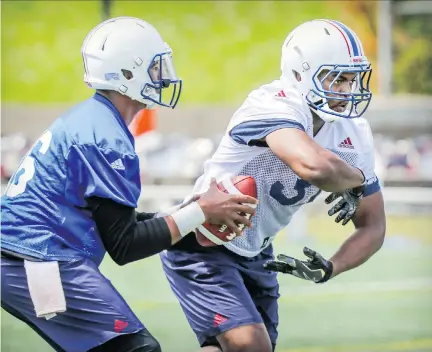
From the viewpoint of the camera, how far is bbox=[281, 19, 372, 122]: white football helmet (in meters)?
4.43

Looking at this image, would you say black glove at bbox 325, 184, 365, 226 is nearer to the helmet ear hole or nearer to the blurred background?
the helmet ear hole

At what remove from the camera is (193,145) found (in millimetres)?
17250

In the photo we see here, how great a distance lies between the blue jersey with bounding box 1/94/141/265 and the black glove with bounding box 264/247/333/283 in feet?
2.97

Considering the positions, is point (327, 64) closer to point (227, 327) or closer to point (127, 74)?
point (127, 74)

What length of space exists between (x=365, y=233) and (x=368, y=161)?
35cm

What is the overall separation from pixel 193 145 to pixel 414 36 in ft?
22.1

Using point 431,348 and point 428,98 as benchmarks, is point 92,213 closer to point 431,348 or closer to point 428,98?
point 431,348

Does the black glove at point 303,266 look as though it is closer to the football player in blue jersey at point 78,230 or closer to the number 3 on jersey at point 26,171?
the football player in blue jersey at point 78,230

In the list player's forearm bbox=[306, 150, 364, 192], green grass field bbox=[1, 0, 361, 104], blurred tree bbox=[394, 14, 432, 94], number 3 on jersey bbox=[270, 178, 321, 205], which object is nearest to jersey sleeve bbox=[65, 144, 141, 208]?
player's forearm bbox=[306, 150, 364, 192]

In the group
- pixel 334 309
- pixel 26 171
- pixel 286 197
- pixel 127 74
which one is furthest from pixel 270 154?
pixel 334 309

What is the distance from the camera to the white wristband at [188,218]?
13.0 feet

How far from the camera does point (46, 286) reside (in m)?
3.83

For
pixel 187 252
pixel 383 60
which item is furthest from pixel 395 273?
pixel 383 60

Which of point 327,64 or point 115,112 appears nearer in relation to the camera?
point 115,112
